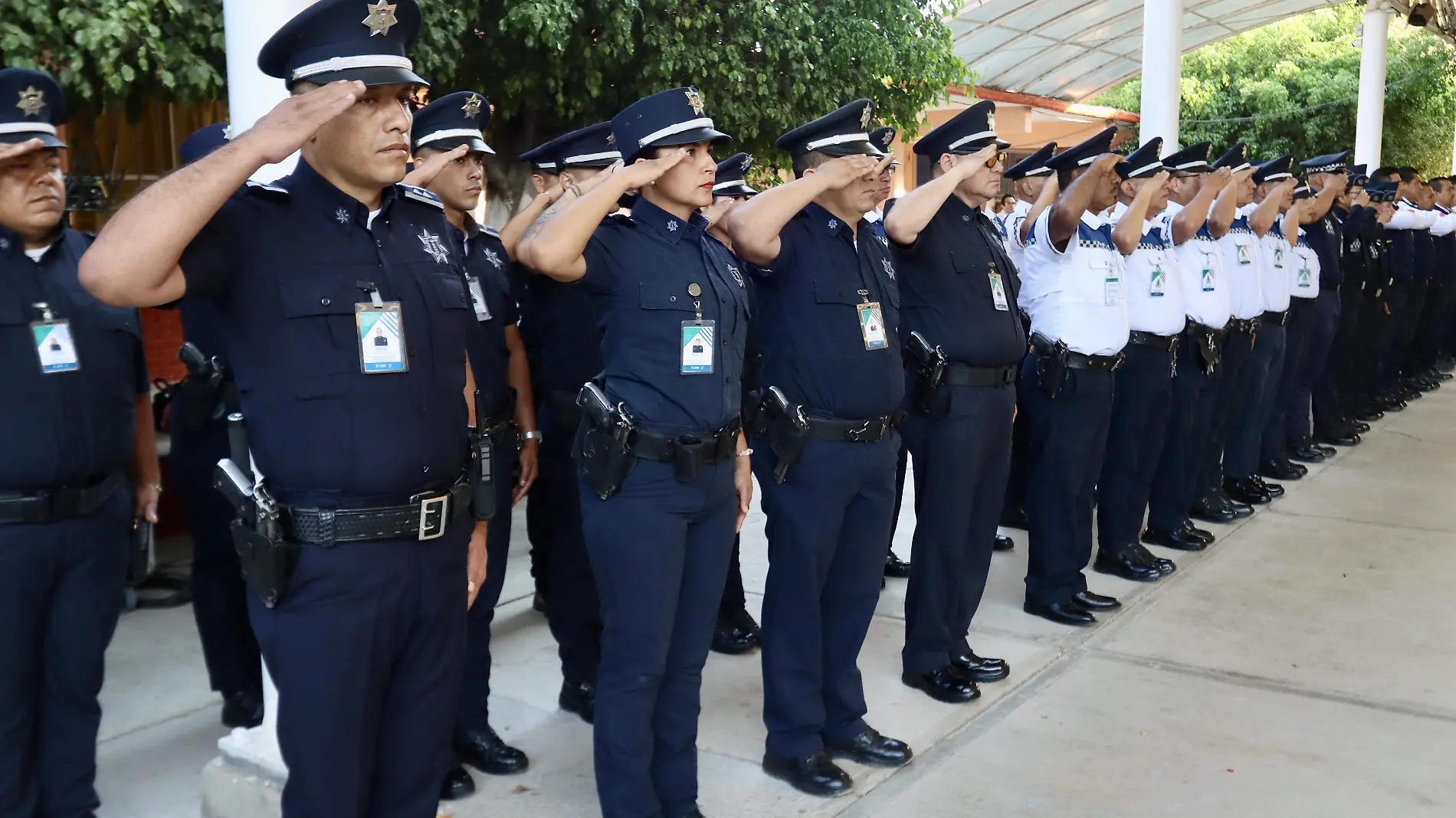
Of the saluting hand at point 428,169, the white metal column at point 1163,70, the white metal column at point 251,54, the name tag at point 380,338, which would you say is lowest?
the name tag at point 380,338

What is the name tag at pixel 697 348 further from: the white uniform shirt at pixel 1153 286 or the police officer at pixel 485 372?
the white uniform shirt at pixel 1153 286

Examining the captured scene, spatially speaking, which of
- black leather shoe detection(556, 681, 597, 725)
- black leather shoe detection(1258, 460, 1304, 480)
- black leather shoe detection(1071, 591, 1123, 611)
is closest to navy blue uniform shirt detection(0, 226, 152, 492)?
black leather shoe detection(556, 681, 597, 725)

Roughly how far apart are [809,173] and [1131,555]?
315 cm

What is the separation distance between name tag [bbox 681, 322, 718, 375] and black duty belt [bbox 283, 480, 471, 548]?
2.91ft

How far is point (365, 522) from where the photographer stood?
2.29 m

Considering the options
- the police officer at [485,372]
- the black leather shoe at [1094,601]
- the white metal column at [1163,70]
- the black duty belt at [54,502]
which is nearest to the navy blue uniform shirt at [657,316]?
the police officer at [485,372]

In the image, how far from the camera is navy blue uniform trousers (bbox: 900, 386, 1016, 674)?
13.6 ft

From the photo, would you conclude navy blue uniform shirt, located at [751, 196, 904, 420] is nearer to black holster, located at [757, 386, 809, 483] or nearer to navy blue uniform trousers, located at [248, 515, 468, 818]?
black holster, located at [757, 386, 809, 483]

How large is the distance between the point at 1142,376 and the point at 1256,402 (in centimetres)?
198

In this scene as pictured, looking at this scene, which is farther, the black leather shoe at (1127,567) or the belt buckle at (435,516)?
the black leather shoe at (1127,567)

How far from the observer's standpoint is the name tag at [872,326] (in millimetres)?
3604

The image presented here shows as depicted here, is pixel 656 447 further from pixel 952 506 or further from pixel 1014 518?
pixel 1014 518

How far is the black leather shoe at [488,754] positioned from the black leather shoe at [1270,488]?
5.29 metres

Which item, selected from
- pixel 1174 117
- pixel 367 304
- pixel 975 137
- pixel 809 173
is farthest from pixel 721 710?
pixel 1174 117
